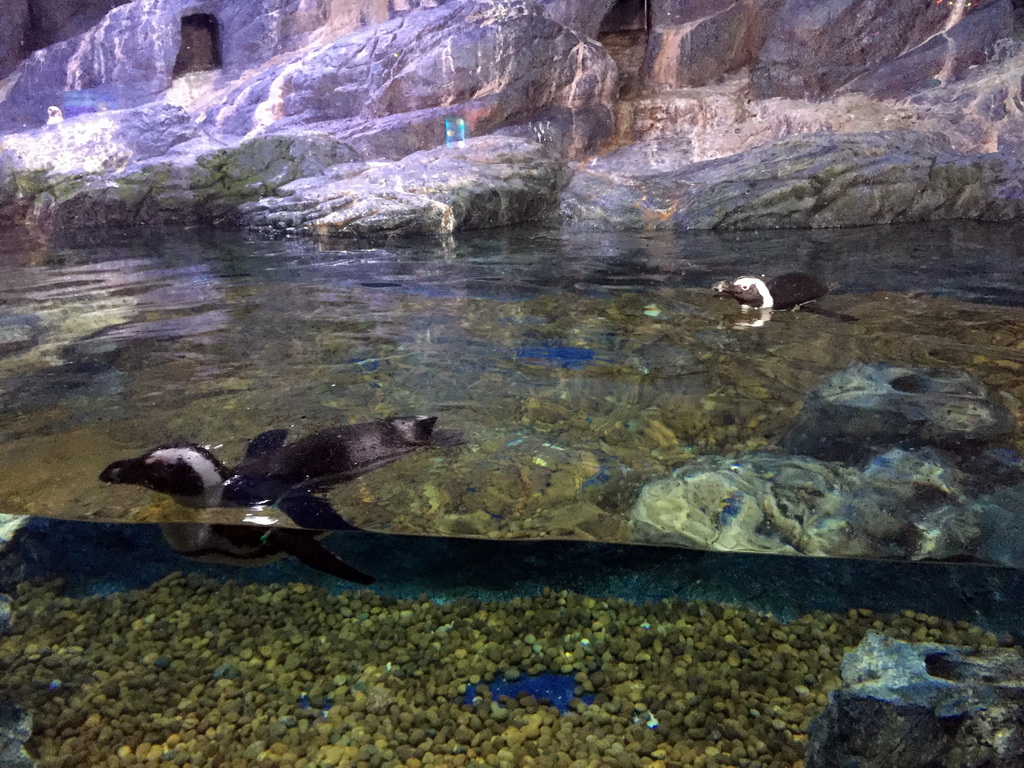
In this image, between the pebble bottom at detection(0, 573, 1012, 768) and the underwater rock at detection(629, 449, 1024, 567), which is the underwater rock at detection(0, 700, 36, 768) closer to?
the pebble bottom at detection(0, 573, 1012, 768)

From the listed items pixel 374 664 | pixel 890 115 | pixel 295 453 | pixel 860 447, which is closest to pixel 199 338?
pixel 295 453

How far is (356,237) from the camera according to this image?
33.3 ft

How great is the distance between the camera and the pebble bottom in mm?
1986

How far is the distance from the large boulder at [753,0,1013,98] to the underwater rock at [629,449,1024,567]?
14.0 metres

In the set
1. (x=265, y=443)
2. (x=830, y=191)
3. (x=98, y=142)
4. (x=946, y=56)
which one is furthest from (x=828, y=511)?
(x=98, y=142)

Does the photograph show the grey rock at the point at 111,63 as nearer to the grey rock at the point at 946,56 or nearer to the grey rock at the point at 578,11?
the grey rock at the point at 578,11

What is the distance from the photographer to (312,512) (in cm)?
253

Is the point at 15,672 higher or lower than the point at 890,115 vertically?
lower

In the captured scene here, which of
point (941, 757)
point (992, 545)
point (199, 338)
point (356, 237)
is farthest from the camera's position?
point (356, 237)

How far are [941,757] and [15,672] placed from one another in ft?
8.98

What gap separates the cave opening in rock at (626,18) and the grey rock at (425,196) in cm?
669

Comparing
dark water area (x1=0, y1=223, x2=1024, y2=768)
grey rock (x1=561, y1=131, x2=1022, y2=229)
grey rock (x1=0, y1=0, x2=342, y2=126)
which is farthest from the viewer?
grey rock (x1=0, y1=0, x2=342, y2=126)

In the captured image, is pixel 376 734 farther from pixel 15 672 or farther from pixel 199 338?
pixel 199 338

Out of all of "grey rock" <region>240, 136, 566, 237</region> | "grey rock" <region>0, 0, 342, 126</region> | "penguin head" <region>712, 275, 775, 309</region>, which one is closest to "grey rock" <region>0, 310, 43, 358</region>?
"penguin head" <region>712, 275, 775, 309</region>
